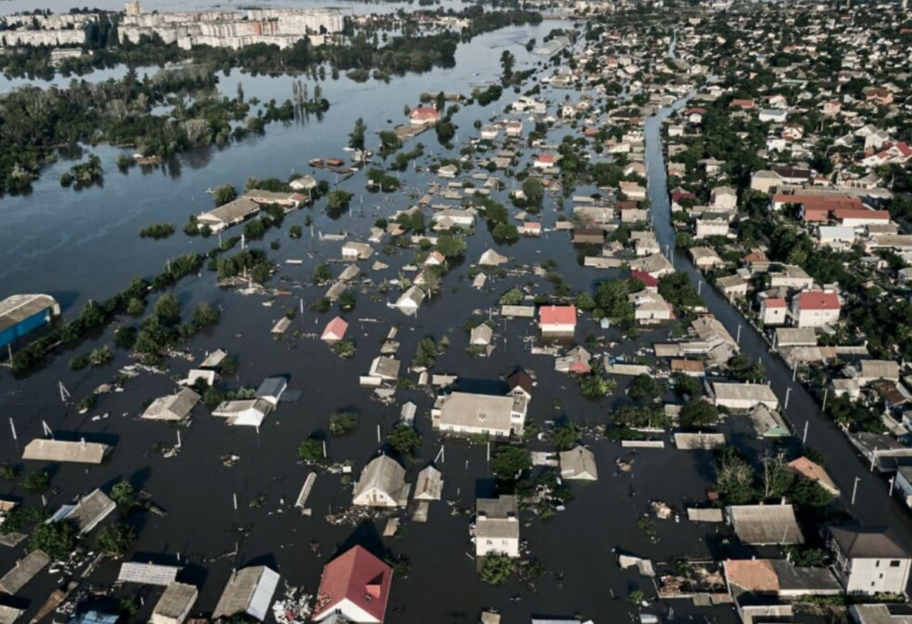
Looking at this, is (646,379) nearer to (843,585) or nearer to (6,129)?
(843,585)

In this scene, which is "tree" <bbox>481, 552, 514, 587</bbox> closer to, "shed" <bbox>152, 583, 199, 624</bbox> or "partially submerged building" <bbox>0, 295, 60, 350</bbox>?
"shed" <bbox>152, 583, 199, 624</bbox>

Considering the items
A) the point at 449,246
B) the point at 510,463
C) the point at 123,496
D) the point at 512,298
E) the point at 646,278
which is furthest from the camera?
the point at 449,246

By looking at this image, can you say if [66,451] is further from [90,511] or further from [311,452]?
[311,452]

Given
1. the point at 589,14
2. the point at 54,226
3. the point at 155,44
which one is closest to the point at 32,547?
the point at 54,226

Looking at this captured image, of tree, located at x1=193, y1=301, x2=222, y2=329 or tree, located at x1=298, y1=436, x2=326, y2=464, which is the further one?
tree, located at x1=193, y1=301, x2=222, y2=329

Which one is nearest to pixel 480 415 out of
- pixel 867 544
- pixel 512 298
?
pixel 512 298

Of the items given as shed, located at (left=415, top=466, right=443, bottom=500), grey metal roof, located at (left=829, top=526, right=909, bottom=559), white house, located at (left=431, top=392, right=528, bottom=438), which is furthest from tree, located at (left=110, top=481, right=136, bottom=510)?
grey metal roof, located at (left=829, top=526, right=909, bottom=559)

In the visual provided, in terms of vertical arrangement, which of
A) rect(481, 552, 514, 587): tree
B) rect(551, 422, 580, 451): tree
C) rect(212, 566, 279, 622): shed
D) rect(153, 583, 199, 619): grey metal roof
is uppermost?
rect(551, 422, 580, 451): tree
